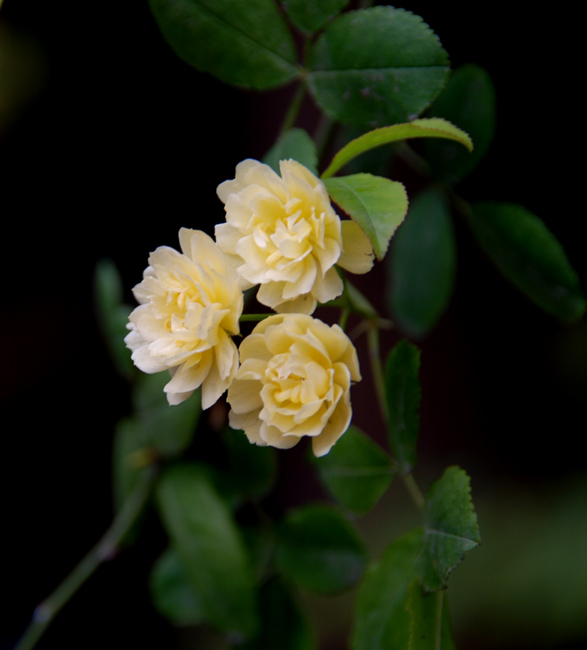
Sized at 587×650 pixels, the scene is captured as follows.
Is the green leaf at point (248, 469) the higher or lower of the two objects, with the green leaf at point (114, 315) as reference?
lower

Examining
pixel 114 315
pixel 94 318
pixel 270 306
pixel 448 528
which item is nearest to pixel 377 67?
pixel 270 306

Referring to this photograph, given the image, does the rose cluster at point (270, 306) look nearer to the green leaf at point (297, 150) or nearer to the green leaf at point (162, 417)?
the green leaf at point (297, 150)

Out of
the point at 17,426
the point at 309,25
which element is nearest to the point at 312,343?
the point at 309,25

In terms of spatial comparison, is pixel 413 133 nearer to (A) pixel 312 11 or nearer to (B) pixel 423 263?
(A) pixel 312 11

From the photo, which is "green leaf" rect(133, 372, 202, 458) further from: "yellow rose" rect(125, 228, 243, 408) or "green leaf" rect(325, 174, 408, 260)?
"green leaf" rect(325, 174, 408, 260)

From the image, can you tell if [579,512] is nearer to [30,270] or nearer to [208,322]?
[208,322]

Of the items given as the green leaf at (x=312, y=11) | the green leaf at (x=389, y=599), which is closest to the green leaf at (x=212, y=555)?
the green leaf at (x=389, y=599)
